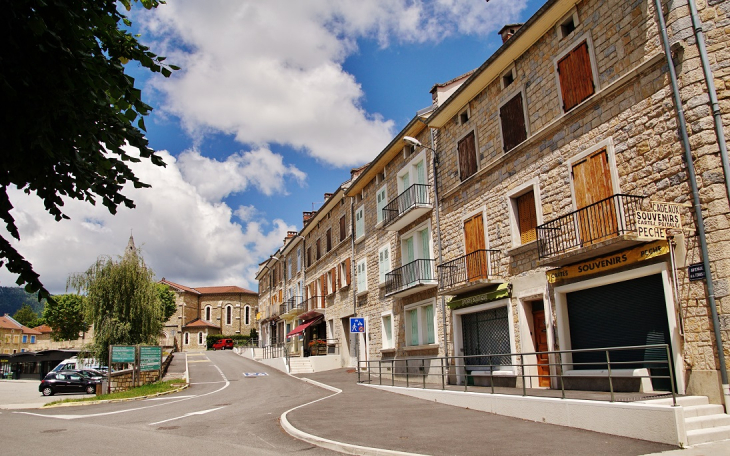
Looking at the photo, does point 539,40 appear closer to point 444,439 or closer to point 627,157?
point 627,157

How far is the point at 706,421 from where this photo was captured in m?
8.58

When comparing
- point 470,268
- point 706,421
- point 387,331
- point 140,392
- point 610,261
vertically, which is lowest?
point 140,392

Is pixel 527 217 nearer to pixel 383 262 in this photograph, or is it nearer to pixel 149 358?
pixel 383 262

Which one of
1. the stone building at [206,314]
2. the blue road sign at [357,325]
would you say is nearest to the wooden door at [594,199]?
the blue road sign at [357,325]

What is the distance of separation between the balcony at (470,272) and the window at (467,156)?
2.81 meters

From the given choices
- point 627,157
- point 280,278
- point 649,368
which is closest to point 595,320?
point 649,368

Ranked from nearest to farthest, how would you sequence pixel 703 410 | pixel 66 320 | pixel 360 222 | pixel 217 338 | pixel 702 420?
pixel 702 420, pixel 703 410, pixel 360 222, pixel 66 320, pixel 217 338

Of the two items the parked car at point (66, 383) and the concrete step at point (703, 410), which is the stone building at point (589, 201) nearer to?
the concrete step at point (703, 410)

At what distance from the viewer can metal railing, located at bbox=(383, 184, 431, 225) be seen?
2040cm

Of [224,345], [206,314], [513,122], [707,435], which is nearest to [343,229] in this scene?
[513,122]

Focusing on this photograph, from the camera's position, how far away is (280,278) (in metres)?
50.0

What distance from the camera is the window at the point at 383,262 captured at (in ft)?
79.4

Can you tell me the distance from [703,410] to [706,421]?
40 cm

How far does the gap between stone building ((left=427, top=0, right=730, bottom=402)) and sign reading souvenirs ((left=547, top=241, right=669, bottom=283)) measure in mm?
33
